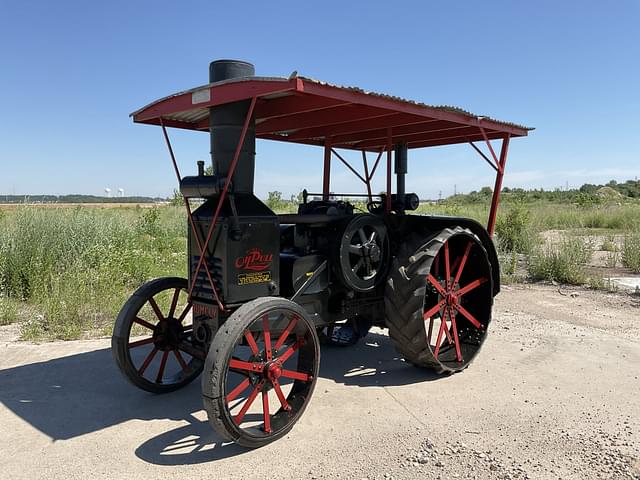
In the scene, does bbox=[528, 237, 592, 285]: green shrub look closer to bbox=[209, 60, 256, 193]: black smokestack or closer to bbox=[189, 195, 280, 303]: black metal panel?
bbox=[189, 195, 280, 303]: black metal panel

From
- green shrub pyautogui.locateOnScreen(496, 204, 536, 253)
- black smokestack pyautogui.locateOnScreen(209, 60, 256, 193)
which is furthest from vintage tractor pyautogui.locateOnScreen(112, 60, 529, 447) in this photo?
green shrub pyautogui.locateOnScreen(496, 204, 536, 253)

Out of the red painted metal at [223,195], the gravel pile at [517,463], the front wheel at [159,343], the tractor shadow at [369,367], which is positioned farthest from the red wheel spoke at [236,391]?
the tractor shadow at [369,367]

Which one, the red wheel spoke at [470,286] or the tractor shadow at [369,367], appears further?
the red wheel spoke at [470,286]

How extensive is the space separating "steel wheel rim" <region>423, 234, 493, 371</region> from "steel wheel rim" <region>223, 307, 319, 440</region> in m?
1.24

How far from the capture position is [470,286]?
504 cm

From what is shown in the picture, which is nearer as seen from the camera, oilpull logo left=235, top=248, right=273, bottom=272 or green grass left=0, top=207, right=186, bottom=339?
oilpull logo left=235, top=248, right=273, bottom=272

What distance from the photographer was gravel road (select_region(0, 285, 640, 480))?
308 cm

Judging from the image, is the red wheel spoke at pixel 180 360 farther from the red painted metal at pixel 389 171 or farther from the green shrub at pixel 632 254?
the green shrub at pixel 632 254

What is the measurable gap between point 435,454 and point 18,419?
9.60ft

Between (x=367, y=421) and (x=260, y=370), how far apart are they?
944mm

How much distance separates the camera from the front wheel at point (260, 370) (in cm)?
301

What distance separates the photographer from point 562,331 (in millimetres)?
6141

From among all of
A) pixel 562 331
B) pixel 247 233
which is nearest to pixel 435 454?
pixel 247 233

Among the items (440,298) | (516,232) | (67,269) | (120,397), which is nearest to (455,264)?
(440,298)
